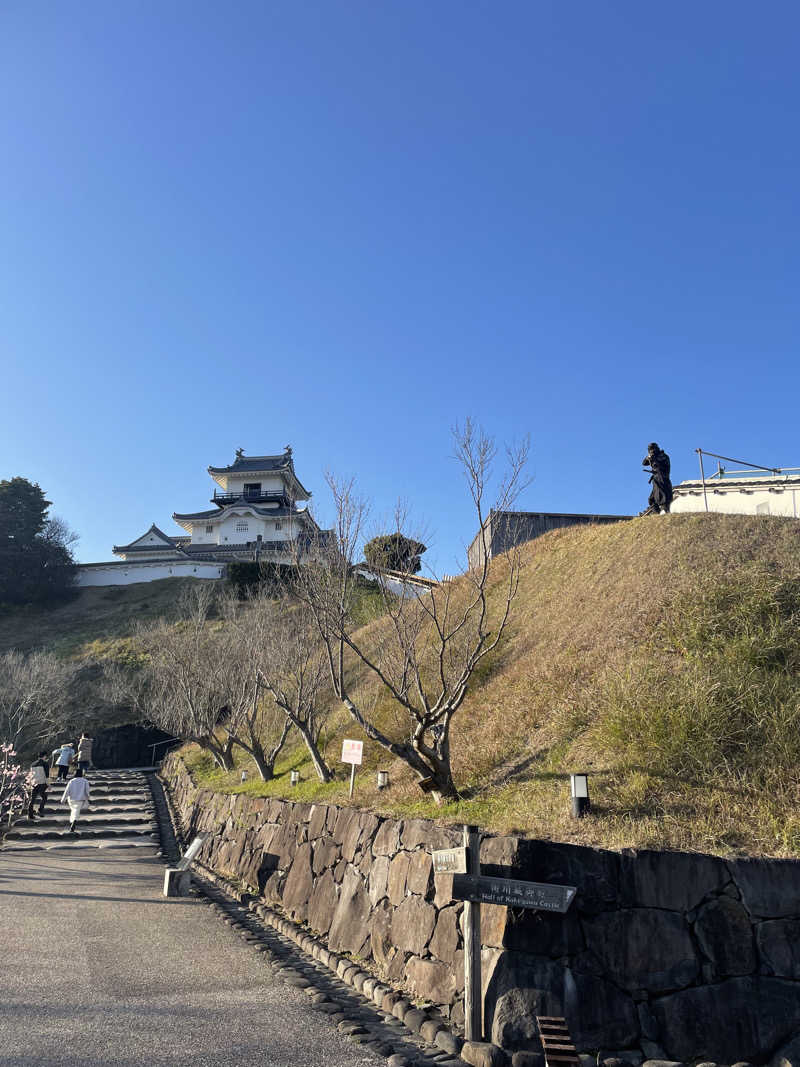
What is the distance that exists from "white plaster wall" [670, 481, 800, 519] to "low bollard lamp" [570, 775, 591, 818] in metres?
20.3

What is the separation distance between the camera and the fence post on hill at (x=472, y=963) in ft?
17.5

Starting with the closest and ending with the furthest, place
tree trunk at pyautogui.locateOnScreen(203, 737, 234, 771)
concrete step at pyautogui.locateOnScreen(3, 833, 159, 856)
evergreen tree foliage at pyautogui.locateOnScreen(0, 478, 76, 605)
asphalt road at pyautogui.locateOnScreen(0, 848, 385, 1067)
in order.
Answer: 1. asphalt road at pyautogui.locateOnScreen(0, 848, 385, 1067)
2. concrete step at pyautogui.locateOnScreen(3, 833, 159, 856)
3. tree trunk at pyautogui.locateOnScreen(203, 737, 234, 771)
4. evergreen tree foliage at pyautogui.locateOnScreen(0, 478, 76, 605)

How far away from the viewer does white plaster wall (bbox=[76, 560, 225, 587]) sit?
2100 inches

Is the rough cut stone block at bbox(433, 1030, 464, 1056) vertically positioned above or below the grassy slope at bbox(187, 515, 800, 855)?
below

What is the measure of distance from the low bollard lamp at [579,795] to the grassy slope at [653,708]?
15cm

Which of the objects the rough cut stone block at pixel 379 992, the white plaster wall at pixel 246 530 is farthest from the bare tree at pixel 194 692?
the white plaster wall at pixel 246 530

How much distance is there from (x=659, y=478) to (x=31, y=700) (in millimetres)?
26264

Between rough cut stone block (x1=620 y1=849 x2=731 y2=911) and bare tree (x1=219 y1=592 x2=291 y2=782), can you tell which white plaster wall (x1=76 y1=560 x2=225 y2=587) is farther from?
rough cut stone block (x1=620 y1=849 x2=731 y2=911)

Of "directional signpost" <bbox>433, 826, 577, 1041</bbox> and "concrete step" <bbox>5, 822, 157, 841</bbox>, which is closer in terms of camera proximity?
"directional signpost" <bbox>433, 826, 577, 1041</bbox>

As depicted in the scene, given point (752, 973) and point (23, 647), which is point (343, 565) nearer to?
point (752, 973)

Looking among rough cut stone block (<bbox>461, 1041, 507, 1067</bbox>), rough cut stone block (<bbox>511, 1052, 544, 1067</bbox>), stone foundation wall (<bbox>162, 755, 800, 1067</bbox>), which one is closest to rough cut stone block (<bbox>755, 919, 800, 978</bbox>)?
stone foundation wall (<bbox>162, 755, 800, 1067</bbox>)

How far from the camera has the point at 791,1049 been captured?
539cm

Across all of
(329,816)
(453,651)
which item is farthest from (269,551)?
(329,816)

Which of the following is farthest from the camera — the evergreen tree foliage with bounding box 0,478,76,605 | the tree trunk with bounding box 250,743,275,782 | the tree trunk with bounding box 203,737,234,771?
the evergreen tree foliage with bounding box 0,478,76,605
